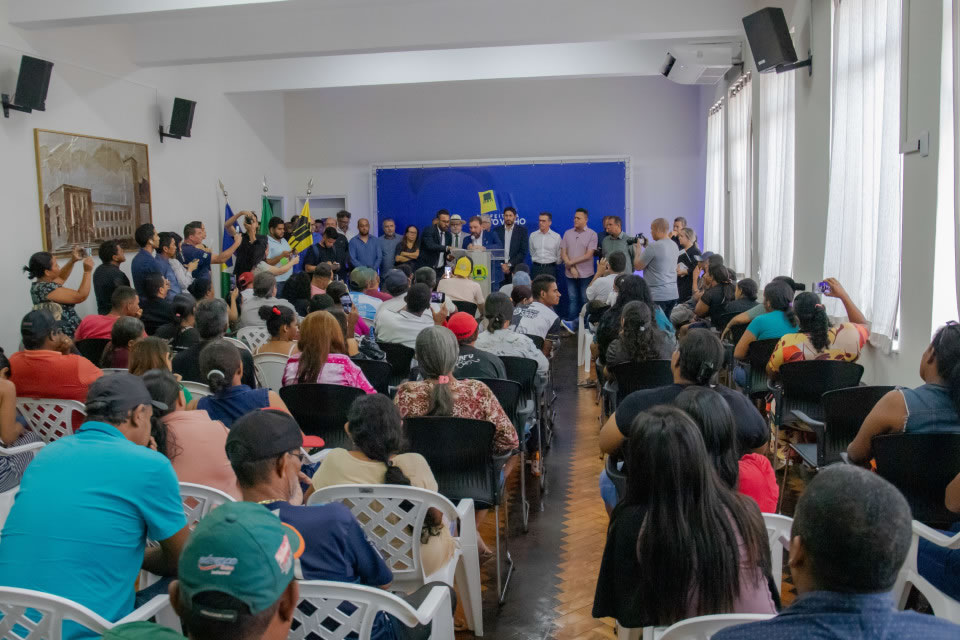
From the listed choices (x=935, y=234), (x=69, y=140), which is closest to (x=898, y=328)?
(x=935, y=234)

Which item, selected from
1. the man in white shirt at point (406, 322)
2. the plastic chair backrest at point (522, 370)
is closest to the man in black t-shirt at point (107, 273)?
the man in white shirt at point (406, 322)

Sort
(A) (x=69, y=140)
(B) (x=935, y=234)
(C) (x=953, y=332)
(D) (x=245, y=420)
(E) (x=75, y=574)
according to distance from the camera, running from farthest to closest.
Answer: (A) (x=69, y=140) → (B) (x=935, y=234) → (C) (x=953, y=332) → (D) (x=245, y=420) → (E) (x=75, y=574)

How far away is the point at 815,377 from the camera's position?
13.5 ft

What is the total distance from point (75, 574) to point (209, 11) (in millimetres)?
6402

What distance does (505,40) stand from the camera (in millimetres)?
8484

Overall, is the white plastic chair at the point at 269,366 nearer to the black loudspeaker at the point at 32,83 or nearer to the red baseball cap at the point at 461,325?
the red baseball cap at the point at 461,325

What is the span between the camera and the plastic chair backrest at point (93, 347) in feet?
16.6

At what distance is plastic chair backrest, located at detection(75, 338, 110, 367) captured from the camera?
506cm

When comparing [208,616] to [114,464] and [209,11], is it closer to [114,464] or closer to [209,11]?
[114,464]

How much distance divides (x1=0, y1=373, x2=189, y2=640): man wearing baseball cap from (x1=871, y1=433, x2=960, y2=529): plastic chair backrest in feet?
7.46

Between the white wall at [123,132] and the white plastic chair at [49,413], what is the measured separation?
3.98m

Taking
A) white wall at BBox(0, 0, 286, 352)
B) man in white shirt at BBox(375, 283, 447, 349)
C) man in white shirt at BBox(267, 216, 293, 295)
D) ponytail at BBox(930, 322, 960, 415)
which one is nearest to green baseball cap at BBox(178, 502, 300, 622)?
ponytail at BBox(930, 322, 960, 415)

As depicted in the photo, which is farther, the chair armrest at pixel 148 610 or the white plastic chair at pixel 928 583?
the white plastic chair at pixel 928 583

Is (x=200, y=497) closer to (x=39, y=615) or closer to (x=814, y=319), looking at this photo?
(x=39, y=615)
